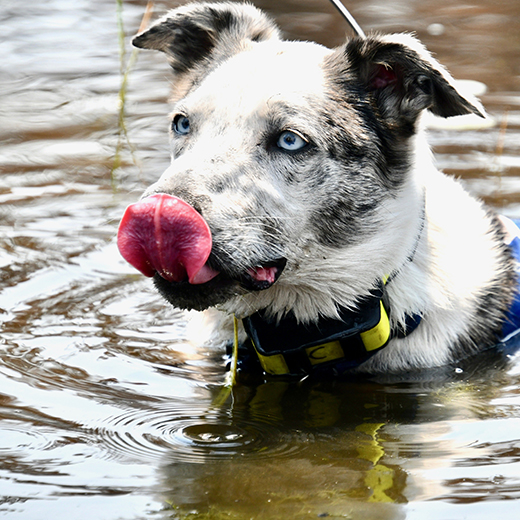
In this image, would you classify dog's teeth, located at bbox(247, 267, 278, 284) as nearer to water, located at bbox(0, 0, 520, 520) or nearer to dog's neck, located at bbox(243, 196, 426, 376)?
dog's neck, located at bbox(243, 196, 426, 376)

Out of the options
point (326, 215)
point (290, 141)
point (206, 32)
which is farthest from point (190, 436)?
point (206, 32)

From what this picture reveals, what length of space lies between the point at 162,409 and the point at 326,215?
3.52 ft

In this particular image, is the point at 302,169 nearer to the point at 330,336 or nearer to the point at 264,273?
the point at 264,273

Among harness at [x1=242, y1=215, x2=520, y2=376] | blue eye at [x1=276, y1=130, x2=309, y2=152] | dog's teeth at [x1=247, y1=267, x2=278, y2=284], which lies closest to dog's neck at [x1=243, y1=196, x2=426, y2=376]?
harness at [x1=242, y1=215, x2=520, y2=376]

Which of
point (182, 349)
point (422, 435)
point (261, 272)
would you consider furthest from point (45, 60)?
point (422, 435)

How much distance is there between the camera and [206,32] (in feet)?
14.6

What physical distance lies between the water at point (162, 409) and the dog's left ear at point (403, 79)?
4.06ft

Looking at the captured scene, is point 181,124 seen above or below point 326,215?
above

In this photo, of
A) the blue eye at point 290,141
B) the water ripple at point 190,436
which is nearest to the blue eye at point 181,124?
the blue eye at point 290,141

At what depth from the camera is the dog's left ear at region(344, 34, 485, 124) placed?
3.69 meters

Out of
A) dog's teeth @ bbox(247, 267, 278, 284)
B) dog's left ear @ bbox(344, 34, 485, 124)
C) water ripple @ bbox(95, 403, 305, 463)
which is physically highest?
dog's left ear @ bbox(344, 34, 485, 124)

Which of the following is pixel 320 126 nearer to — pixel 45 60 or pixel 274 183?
pixel 274 183

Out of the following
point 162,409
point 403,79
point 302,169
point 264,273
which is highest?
point 403,79

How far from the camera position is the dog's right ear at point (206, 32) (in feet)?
14.3
